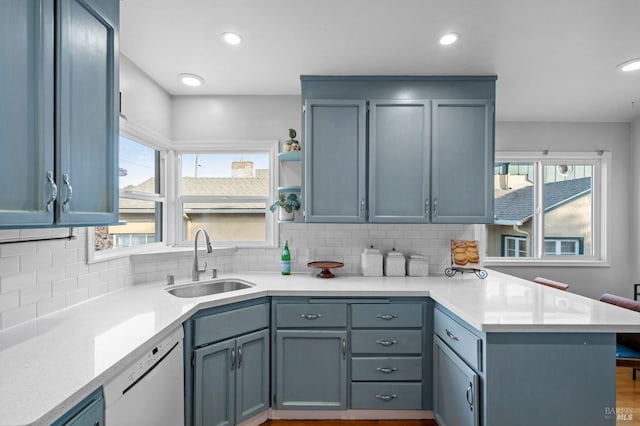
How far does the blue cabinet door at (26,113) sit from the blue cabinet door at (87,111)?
0.04 m

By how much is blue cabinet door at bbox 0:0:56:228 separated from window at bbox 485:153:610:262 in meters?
3.63

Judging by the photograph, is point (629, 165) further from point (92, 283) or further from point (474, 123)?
Result: point (92, 283)

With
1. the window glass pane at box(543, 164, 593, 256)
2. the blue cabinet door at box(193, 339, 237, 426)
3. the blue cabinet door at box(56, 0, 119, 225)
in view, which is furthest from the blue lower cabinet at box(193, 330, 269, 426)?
the window glass pane at box(543, 164, 593, 256)

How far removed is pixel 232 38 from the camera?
6.26 feet

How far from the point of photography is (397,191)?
8.05ft

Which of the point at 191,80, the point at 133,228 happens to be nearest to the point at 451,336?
the point at 133,228

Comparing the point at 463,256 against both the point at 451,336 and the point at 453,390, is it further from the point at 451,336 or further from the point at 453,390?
the point at 453,390

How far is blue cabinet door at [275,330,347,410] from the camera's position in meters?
2.14

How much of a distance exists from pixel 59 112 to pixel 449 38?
2.01 meters

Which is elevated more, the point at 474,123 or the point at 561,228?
the point at 474,123

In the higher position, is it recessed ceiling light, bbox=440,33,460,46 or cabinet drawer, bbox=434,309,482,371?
recessed ceiling light, bbox=440,33,460,46

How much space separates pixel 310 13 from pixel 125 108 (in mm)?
1396

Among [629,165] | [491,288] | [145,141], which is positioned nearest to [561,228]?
[629,165]

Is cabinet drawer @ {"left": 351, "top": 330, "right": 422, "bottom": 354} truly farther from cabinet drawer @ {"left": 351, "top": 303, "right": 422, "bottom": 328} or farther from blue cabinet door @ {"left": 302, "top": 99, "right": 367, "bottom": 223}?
blue cabinet door @ {"left": 302, "top": 99, "right": 367, "bottom": 223}
